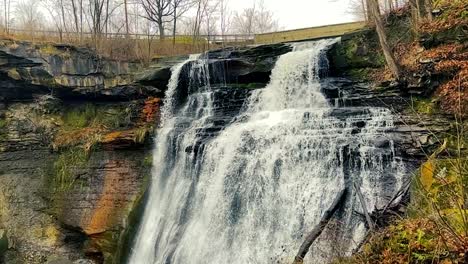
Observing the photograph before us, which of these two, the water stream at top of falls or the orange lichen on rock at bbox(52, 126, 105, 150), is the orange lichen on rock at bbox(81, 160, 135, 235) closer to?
the water stream at top of falls

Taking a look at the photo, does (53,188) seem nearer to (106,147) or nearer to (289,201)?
(106,147)

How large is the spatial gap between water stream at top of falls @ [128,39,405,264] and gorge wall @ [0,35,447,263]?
2.71 ft

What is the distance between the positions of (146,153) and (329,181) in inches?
286

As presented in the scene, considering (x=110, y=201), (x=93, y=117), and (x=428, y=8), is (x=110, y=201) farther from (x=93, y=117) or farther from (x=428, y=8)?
(x=428, y=8)

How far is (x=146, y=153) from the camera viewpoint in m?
14.7

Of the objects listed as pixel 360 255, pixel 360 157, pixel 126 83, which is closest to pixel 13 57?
pixel 126 83

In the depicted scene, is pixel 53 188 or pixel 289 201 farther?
pixel 53 188

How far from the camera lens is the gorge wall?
45.0ft

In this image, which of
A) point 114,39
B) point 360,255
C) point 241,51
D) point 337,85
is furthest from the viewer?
point 114,39

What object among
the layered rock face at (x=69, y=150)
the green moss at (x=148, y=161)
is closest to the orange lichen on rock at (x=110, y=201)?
the layered rock face at (x=69, y=150)

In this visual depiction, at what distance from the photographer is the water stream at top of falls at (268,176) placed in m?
9.34

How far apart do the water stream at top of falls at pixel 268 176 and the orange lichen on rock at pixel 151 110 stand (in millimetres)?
1548

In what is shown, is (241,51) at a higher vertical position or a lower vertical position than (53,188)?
higher

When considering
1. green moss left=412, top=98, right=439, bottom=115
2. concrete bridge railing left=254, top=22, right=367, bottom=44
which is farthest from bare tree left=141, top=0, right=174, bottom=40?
green moss left=412, top=98, right=439, bottom=115
